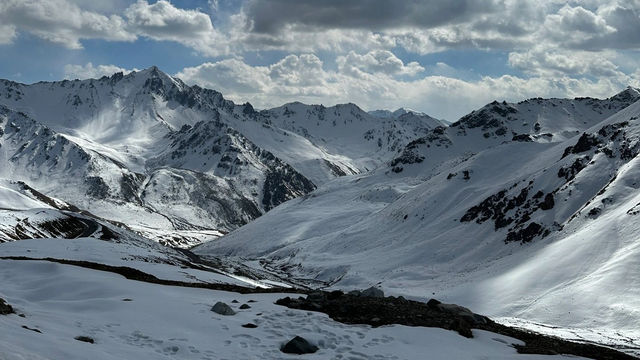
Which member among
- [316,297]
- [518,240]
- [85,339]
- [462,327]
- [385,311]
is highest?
[85,339]

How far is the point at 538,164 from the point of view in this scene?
163500 millimetres

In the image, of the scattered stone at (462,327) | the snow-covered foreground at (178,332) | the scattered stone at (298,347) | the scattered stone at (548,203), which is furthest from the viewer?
the scattered stone at (548,203)

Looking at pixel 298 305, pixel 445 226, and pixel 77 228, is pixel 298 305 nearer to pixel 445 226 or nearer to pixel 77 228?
pixel 445 226

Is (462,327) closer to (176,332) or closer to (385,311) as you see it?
(385,311)

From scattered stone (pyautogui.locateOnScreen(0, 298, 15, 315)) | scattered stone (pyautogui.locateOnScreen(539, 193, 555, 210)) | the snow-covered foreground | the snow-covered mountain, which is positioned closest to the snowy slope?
the snow-covered foreground

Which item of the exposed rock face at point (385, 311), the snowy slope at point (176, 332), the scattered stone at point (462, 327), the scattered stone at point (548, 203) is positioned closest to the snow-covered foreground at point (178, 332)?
the snowy slope at point (176, 332)

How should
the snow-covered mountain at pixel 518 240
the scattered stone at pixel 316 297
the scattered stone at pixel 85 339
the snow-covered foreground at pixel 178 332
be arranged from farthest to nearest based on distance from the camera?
the snow-covered mountain at pixel 518 240, the scattered stone at pixel 316 297, the scattered stone at pixel 85 339, the snow-covered foreground at pixel 178 332

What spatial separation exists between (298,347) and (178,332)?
4469mm

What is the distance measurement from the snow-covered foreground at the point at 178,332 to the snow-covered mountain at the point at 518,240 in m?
44.2

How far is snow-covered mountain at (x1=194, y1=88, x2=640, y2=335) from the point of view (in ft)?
235

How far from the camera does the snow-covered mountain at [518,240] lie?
235 feet

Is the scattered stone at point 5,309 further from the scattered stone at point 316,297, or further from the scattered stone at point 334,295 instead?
the scattered stone at point 334,295

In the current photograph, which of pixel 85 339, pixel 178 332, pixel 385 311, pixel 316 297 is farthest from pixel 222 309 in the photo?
pixel 85 339

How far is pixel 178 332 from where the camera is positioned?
65.7 ft
